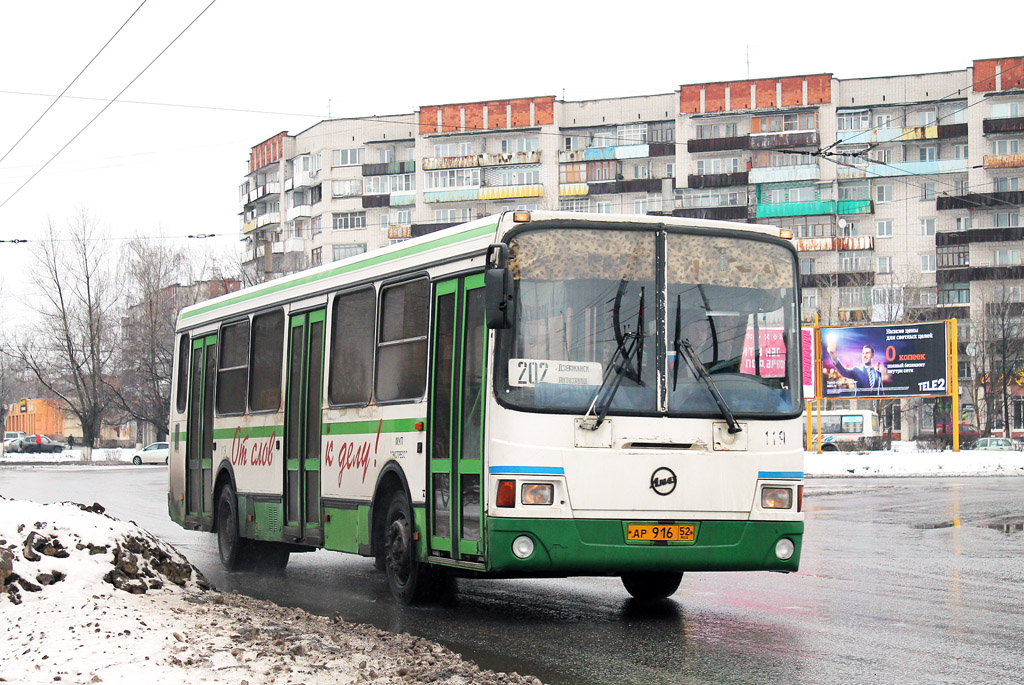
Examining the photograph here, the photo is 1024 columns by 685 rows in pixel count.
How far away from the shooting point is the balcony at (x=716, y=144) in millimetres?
91562

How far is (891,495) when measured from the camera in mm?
27266

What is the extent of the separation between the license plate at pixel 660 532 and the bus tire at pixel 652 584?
1510 millimetres

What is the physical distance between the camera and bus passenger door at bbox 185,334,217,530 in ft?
50.4

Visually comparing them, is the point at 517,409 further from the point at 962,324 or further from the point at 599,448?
the point at 962,324

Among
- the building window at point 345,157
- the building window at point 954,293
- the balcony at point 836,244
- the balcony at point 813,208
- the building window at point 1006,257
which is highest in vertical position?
the building window at point 345,157

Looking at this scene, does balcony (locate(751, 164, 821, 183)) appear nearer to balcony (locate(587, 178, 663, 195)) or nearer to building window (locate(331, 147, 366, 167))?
balcony (locate(587, 178, 663, 195))

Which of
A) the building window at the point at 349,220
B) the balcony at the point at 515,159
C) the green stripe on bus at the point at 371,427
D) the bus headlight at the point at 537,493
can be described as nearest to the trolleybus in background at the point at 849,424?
the balcony at the point at 515,159

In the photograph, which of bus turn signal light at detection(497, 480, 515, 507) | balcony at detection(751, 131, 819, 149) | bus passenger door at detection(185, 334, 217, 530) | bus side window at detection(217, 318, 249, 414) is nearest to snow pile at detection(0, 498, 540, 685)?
bus turn signal light at detection(497, 480, 515, 507)

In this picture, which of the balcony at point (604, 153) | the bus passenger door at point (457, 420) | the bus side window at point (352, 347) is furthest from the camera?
the balcony at point (604, 153)

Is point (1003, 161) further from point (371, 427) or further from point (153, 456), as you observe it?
point (371, 427)

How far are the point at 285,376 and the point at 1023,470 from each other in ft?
104

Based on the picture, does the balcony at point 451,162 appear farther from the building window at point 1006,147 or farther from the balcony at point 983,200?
the building window at point 1006,147

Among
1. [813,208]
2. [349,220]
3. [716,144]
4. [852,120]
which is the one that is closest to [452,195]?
[349,220]

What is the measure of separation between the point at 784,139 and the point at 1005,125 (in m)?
14.3
